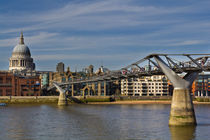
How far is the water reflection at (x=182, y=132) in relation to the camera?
168 ft

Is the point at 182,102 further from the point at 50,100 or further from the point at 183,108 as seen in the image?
the point at 50,100

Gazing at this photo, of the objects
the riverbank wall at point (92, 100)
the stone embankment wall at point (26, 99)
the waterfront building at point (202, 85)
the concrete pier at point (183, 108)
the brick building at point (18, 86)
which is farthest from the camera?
the waterfront building at point (202, 85)

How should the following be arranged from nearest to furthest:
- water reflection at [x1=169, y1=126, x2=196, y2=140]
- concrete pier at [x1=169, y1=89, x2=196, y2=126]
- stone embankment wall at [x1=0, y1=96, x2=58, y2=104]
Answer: water reflection at [x1=169, y1=126, x2=196, y2=140], concrete pier at [x1=169, y1=89, x2=196, y2=126], stone embankment wall at [x1=0, y1=96, x2=58, y2=104]

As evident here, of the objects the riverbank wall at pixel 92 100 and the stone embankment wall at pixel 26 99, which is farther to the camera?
the riverbank wall at pixel 92 100

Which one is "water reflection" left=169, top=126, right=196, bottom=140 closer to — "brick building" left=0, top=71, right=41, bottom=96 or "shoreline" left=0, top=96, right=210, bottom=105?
"shoreline" left=0, top=96, right=210, bottom=105

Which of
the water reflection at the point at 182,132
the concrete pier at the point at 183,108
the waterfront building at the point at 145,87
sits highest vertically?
the waterfront building at the point at 145,87

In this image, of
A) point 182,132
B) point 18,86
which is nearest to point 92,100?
point 18,86

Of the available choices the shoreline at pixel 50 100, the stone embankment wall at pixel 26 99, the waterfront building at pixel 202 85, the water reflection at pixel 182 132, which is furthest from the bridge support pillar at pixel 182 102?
the waterfront building at pixel 202 85

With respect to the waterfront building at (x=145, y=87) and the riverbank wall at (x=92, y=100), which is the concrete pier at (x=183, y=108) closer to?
the riverbank wall at (x=92, y=100)

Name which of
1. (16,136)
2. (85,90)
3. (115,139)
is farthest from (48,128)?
(85,90)

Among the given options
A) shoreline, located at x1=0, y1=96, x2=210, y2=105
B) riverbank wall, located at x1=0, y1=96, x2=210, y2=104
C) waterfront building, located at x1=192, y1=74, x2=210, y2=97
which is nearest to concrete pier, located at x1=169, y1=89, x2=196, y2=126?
shoreline, located at x1=0, y1=96, x2=210, y2=105

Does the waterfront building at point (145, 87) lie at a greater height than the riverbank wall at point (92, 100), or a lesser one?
greater

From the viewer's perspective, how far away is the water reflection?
51.2 m

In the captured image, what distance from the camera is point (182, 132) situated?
54.5 m
